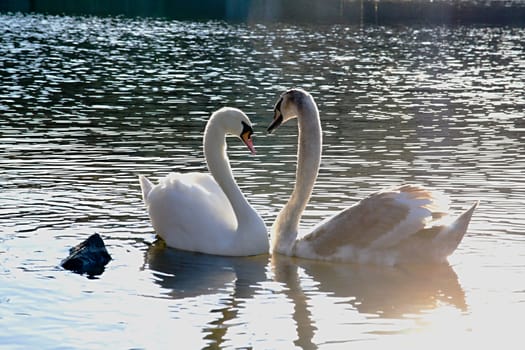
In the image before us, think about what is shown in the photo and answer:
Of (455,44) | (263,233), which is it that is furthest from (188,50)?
(263,233)

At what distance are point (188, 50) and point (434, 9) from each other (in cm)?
5396

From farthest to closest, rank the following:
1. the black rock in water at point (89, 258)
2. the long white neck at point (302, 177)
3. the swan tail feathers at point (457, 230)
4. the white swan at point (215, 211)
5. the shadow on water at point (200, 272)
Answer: the long white neck at point (302, 177) → the white swan at point (215, 211) → the black rock in water at point (89, 258) → the swan tail feathers at point (457, 230) → the shadow on water at point (200, 272)

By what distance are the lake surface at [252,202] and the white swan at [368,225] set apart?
19cm

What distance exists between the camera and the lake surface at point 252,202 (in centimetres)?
918

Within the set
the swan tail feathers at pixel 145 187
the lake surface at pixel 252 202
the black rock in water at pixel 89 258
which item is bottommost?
the lake surface at pixel 252 202

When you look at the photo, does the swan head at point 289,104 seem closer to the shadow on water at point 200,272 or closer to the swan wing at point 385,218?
the swan wing at point 385,218

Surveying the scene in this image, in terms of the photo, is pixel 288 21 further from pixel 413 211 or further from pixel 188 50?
pixel 413 211

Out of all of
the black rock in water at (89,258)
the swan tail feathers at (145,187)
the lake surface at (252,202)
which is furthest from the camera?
the swan tail feathers at (145,187)

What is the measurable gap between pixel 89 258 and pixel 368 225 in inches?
107

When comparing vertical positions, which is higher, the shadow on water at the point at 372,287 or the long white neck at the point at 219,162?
the long white neck at the point at 219,162

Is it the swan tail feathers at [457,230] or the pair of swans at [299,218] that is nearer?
the swan tail feathers at [457,230]

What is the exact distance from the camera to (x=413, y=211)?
10.8 meters

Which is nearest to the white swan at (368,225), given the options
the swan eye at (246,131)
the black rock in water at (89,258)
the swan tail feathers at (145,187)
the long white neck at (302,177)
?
the long white neck at (302,177)

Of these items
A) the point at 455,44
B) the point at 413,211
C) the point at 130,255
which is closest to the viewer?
the point at 413,211
